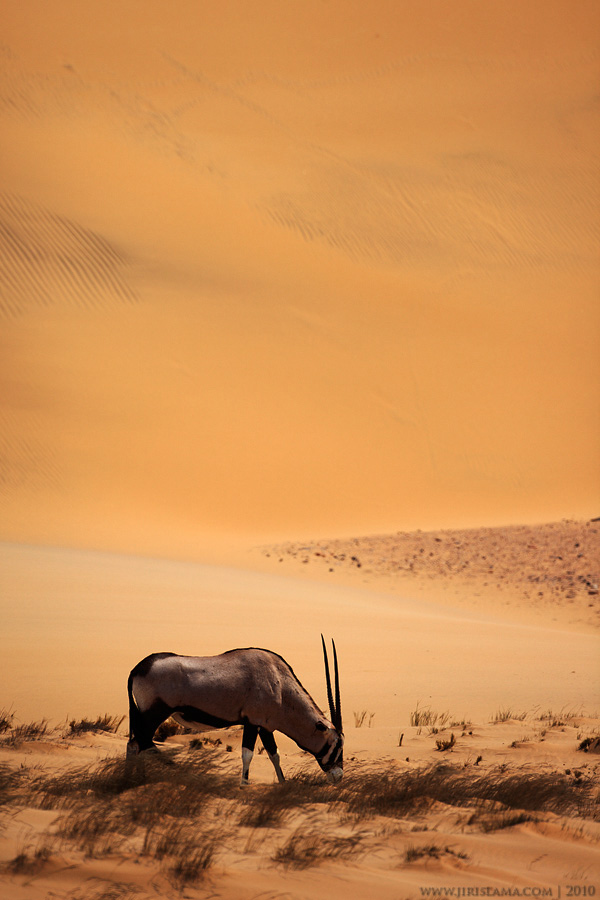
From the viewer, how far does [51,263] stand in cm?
3559

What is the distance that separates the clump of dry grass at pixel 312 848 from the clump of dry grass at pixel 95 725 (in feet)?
10.4

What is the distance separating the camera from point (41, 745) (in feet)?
22.1

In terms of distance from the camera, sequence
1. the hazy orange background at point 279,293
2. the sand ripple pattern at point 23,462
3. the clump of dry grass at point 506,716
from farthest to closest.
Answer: the hazy orange background at point 279,293 → the sand ripple pattern at point 23,462 → the clump of dry grass at point 506,716

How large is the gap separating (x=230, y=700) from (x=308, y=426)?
26.7m

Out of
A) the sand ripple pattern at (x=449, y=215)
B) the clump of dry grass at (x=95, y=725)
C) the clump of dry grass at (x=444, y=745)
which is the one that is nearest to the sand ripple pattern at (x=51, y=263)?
the sand ripple pattern at (x=449, y=215)

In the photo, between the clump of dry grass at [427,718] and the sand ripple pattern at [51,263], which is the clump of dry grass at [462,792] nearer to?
the clump of dry grass at [427,718]

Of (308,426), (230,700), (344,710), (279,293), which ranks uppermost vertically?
(279,293)

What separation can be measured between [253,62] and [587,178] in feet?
80.6

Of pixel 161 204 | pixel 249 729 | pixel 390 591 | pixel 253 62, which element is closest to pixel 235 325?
pixel 161 204

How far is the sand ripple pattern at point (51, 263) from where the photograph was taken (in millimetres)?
33938

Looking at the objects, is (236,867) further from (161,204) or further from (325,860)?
(161,204)

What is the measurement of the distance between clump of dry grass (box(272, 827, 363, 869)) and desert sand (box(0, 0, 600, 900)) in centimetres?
6

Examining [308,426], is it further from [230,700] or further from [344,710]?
[230,700]

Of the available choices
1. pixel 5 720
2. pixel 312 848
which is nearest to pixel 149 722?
pixel 312 848
